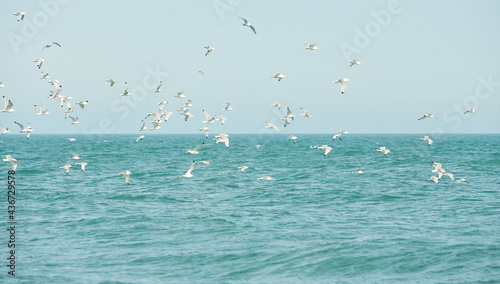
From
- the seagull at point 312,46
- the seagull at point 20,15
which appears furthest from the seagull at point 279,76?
the seagull at point 20,15

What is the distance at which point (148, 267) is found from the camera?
65.6 ft

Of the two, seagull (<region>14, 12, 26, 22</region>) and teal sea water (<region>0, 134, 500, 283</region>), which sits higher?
seagull (<region>14, 12, 26, 22</region>)

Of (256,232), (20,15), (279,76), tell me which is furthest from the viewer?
(279,76)

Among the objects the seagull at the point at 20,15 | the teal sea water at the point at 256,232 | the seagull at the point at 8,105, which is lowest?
the teal sea water at the point at 256,232

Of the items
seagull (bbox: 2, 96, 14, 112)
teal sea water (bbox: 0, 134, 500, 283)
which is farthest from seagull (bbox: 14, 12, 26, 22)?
teal sea water (bbox: 0, 134, 500, 283)

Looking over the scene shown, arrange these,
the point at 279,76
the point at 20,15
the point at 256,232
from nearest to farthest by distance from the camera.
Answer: the point at 256,232, the point at 20,15, the point at 279,76

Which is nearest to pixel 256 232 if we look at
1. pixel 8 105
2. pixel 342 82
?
pixel 342 82

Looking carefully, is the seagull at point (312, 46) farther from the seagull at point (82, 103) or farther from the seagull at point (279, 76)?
the seagull at point (82, 103)

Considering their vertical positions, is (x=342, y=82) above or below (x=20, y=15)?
below

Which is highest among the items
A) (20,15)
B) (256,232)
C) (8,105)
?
(20,15)

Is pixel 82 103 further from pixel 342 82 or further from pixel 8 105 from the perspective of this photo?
pixel 342 82

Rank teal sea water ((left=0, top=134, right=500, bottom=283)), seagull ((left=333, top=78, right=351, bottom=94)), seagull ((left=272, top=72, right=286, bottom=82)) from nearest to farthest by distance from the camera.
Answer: teal sea water ((left=0, top=134, right=500, bottom=283))
seagull ((left=333, top=78, right=351, bottom=94))
seagull ((left=272, top=72, right=286, bottom=82))

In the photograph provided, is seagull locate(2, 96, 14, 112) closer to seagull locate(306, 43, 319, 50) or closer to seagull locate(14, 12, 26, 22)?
seagull locate(14, 12, 26, 22)

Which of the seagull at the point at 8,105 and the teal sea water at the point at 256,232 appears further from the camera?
the seagull at the point at 8,105
